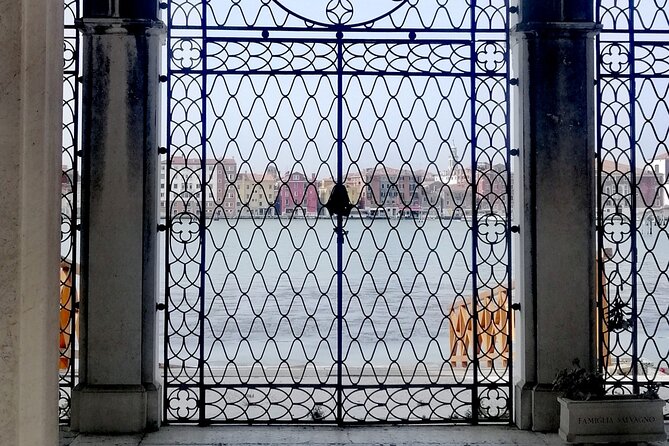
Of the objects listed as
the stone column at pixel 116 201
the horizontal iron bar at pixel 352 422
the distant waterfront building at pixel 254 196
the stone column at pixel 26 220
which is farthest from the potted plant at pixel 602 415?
the stone column at pixel 26 220

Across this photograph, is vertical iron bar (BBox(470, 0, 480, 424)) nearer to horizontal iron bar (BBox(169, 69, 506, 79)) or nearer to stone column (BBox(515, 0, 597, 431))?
horizontal iron bar (BBox(169, 69, 506, 79))

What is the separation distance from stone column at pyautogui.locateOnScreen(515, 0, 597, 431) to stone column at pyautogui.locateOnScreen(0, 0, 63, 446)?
368 centimetres

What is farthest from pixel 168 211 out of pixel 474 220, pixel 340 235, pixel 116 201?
pixel 474 220

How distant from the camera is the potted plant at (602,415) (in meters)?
4.56

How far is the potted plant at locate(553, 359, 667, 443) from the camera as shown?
4559 mm

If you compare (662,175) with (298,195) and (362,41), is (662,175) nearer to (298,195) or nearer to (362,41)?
(362,41)

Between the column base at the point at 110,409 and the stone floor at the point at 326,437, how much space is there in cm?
8

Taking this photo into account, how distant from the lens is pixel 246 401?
5.49 m

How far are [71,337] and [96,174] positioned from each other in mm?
1203

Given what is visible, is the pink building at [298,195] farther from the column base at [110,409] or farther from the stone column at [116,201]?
the column base at [110,409]

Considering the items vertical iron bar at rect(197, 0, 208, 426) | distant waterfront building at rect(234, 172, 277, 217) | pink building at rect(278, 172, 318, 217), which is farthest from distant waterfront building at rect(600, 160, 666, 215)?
vertical iron bar at rect(197, 0, 208, 426)

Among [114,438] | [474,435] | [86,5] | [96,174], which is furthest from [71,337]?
[474,435]

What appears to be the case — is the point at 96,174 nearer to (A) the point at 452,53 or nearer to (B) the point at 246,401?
(B) the point at 246,401

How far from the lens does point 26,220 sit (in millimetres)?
1854
